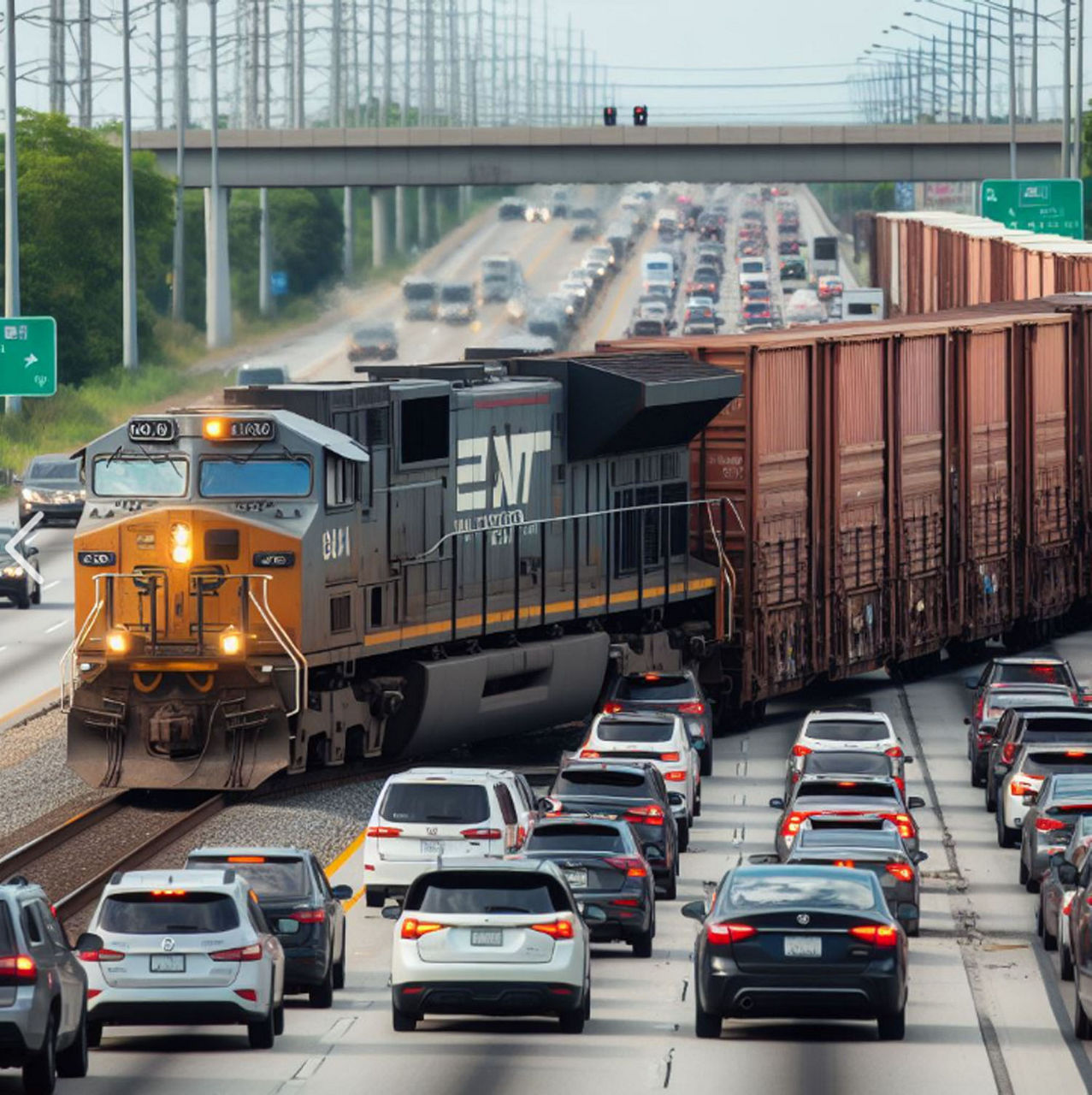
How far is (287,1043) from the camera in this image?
2219cm

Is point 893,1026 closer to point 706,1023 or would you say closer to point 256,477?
point 706,1023

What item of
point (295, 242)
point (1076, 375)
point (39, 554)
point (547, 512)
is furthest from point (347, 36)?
point (547, 512)

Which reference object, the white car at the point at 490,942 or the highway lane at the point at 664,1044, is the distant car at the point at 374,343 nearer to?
the highway lane at the point at 664,1044

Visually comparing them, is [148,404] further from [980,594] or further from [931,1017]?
[931,1017]

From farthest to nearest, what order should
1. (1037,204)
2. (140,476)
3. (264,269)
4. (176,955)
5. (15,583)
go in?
(264,269) → (1037,204) → (15,583) → (140,476) → (176,955)

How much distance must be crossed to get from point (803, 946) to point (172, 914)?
4783 millimetres

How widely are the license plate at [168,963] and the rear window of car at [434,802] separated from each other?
8038 millimetres

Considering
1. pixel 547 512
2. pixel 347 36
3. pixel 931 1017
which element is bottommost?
pixel 931 1017

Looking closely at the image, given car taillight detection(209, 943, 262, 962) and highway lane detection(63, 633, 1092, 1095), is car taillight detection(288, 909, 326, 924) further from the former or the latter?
car taillight detection(209, 943, 262, 962)

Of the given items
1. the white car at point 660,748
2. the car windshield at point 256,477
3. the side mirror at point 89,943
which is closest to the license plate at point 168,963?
the side mirror at point 89,943

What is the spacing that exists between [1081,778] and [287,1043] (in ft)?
38.7

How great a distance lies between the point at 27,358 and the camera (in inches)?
A: 2254

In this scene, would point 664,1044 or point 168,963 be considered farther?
point 664,1044

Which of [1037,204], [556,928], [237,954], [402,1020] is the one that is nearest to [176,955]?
[237,954]
